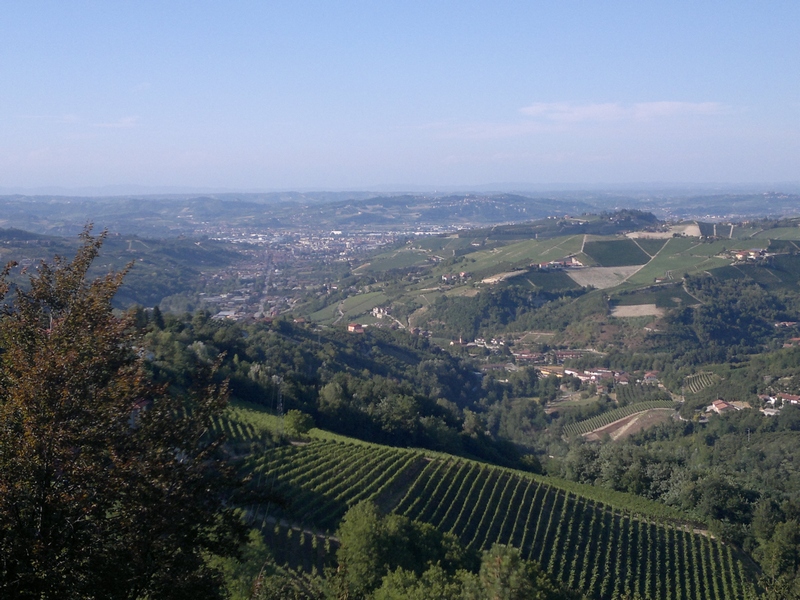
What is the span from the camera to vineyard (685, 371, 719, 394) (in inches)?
2842

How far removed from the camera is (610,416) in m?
66.8

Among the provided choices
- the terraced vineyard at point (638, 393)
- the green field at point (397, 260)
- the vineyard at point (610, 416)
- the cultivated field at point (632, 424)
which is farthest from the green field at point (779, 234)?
the cultivated field at point (632, 424)

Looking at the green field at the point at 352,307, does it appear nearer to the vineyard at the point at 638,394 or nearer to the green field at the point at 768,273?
the vineyard at the point at 638,394

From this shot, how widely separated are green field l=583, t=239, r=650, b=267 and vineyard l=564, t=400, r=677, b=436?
2403 inches

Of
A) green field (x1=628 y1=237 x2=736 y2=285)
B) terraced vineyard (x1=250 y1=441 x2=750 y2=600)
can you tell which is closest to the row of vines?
terraced vineyard (x1=250 y1=441 x2=750 y2=600)

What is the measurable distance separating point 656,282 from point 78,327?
374ft

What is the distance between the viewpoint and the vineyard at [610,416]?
214 ft

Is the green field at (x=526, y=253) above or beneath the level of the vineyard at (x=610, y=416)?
above

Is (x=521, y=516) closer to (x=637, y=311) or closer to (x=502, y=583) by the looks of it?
(x=502, y=583)

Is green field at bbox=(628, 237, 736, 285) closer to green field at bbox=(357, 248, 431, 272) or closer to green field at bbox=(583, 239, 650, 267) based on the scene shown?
green field at bbox=(583, 239, 650, 267)

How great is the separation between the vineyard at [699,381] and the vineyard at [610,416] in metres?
5.50

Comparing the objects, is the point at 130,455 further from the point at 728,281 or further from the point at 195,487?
the point at 728,281

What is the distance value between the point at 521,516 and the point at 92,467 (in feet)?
82.2

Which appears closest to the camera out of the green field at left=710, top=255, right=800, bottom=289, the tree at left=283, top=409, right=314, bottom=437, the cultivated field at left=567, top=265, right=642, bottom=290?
the tree at left=283, top=409, right=314, bottom=437
